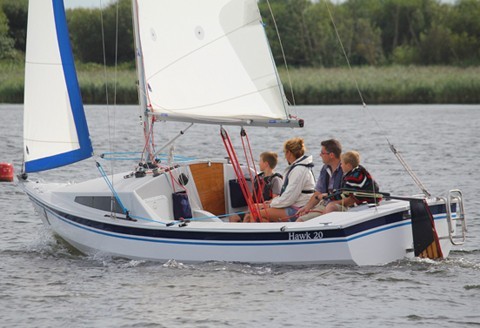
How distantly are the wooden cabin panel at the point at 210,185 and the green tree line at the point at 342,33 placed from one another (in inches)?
1347

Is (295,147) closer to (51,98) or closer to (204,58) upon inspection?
(204,58)

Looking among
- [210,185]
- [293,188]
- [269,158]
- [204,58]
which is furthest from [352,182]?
[204,58]

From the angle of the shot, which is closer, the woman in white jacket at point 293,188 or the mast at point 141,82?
the woman in white jacket at point 293,188

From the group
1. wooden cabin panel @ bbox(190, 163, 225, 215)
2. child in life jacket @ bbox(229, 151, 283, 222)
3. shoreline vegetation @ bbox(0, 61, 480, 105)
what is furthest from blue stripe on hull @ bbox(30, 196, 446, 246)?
shoreline vegetation @ bbox(0, 61, 480, 105)

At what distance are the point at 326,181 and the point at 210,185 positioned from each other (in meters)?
1.64

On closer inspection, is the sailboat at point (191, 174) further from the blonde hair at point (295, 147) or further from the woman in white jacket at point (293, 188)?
the woman in white jacket at point (293, 188)

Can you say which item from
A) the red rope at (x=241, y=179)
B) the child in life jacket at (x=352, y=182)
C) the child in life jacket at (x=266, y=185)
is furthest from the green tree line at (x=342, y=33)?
the child in life jacket at (x=352, y=182)

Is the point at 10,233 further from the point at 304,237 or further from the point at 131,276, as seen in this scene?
the point at 304,237

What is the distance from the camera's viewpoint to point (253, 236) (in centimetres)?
1141

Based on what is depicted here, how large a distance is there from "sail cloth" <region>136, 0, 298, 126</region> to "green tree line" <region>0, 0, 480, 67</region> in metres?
34.4

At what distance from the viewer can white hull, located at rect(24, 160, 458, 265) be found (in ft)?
36.6

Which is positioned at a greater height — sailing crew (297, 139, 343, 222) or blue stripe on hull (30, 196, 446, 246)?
sailing crew (297, 139, 343, 222)

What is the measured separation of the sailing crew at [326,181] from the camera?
469 inches

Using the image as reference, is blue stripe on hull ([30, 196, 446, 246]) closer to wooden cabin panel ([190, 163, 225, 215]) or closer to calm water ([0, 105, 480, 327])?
calm water ([0, 105, 480, 327])
